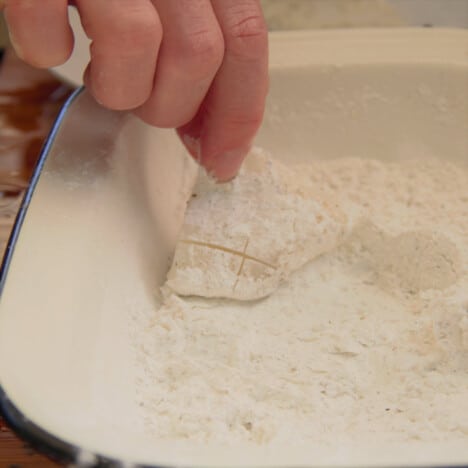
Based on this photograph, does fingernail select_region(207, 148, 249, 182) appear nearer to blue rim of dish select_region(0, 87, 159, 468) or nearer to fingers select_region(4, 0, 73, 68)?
fingers select_region(4, 0, 73, 68)

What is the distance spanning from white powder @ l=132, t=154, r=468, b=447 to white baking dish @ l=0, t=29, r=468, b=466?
28 mm

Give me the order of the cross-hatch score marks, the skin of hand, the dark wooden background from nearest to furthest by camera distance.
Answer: the skin of hand, the cross-hatch score marks, the dark wooden background

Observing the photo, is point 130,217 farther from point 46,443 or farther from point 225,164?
point 46,443

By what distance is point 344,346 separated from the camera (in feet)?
1.45

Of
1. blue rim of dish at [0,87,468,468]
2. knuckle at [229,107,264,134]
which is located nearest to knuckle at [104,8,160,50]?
knuckle at [229,107,264,134]

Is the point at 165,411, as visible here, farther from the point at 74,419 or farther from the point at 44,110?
the point at 44,110

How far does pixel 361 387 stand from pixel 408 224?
180 millimetres

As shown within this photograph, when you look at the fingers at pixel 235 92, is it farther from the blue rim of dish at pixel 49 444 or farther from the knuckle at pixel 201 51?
the blue rim of dish at pixel 49 444

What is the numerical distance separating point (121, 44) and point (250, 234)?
177 mm

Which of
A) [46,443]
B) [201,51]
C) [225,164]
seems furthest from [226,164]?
[46,443]

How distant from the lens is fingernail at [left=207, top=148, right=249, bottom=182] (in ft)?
1.64

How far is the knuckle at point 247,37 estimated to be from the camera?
452mm

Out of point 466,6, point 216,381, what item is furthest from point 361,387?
point 466,6

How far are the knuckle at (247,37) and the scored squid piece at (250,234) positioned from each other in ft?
0.34
